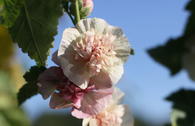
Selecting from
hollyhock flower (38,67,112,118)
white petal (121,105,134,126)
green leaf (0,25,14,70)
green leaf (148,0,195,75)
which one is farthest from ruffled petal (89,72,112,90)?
green leaf (0,25,14,70)

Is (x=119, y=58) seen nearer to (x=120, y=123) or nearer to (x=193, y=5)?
(x=120, y=123)

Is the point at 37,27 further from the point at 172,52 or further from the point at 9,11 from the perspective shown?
the point at 172,52

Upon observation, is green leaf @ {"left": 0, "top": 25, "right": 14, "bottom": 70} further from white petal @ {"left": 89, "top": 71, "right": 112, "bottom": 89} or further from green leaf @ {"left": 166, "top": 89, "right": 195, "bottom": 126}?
white petal @ {"left": 89, "top": 71, "right": 112, "bottom": 89}

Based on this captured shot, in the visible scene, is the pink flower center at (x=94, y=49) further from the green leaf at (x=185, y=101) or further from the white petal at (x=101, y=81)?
the green leaf at (x=185, y=101)

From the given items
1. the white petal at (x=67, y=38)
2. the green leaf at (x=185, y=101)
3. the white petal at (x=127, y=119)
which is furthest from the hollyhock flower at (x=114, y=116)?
the green leaf at (x=185, y=101)

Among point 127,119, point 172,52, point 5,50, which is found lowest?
point 5,50

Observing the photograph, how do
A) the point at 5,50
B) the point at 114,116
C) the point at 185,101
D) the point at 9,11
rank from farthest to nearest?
the point at 5,50
the point at 185,101
the point at 114,116
the point at 9,11

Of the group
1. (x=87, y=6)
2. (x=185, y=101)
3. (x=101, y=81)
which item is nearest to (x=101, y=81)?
(x=101, y=81)
